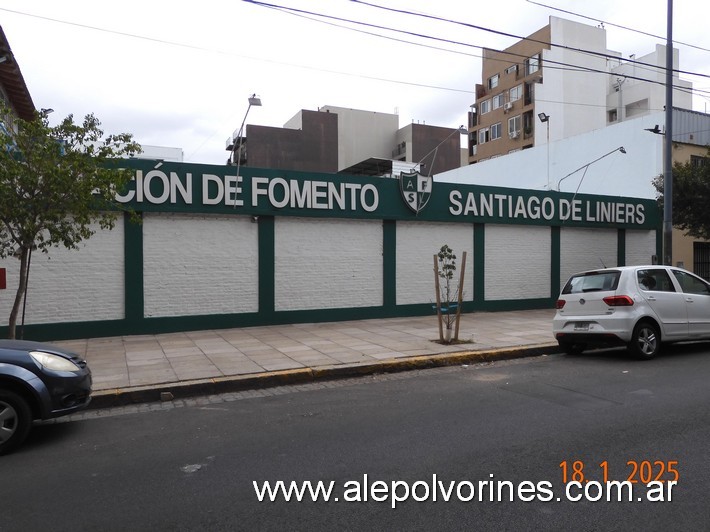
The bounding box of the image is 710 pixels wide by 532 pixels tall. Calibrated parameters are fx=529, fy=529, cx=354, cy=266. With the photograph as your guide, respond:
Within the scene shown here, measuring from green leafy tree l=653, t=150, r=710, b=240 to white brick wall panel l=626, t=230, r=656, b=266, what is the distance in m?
1.54

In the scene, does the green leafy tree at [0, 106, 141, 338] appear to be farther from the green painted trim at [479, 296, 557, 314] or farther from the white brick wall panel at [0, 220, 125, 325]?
the green painted trim at [479, 296, 557, 314]

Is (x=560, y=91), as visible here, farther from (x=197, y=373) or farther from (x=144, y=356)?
→ (x=197, y=373)

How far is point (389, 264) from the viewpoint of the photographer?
14594 millimetres

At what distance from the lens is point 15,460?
15.4 ft

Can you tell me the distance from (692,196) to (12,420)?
18868 millimetres

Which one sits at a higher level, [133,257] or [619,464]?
[133,257]

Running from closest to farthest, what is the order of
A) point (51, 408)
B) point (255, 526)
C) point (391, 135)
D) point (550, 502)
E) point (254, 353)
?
point (255, 526), point (550, 502), point (51, 408), point (254, 353), point (391, 135)

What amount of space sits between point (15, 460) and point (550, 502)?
4.49 metres

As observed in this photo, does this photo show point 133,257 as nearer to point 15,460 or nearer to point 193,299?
point 193,299

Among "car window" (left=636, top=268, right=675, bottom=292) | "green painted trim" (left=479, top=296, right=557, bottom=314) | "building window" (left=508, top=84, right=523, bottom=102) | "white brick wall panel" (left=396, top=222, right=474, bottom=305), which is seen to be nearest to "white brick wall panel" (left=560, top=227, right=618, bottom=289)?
"green painted trim" (left=479, top=296, right=557, bottom=314)

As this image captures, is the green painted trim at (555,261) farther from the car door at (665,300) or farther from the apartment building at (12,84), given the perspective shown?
the apartment building at (12,84)

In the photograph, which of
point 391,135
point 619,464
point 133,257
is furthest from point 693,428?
point 391,135

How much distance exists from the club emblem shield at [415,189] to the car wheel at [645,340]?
7.10m

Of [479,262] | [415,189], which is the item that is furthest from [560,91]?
[415,189]
